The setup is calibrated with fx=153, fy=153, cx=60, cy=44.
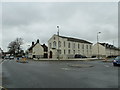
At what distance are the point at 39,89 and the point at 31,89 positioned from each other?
0.40 m

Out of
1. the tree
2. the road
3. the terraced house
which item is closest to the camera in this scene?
Answer: the road

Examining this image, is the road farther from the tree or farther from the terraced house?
the tree

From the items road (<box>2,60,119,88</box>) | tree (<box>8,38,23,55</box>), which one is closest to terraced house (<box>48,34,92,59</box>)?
road (<box>2,60,119,88</box>)

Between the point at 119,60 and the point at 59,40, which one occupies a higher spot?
the point at 59,40

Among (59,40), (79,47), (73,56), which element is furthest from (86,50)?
A: (59,40)

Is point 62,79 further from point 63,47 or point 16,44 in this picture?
point 16,44

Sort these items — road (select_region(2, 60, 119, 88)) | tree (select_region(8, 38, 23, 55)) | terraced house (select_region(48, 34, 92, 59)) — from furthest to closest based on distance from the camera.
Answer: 1. tree (select_region(8, 38, 23, 55))
2. terraced house (select_region(48, 34, 92, 59))
3. road (select_region(2, 60, 119, 88))

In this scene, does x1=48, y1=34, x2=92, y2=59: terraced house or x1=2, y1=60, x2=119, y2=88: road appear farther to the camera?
x1=48, y1=34, x2=92, y2=59: terraced house

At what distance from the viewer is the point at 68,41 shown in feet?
184

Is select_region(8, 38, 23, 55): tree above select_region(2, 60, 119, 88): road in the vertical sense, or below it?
above

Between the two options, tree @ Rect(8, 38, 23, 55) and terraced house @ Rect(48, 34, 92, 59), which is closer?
terraced house @ Rect(48, 34, 92, 59)

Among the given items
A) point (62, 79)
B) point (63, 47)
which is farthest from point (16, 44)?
point (62, 79)

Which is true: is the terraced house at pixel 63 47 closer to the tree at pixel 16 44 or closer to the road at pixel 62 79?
the road at pixel 62 79

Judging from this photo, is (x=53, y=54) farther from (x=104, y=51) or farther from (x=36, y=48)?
(x=104, y=51)
